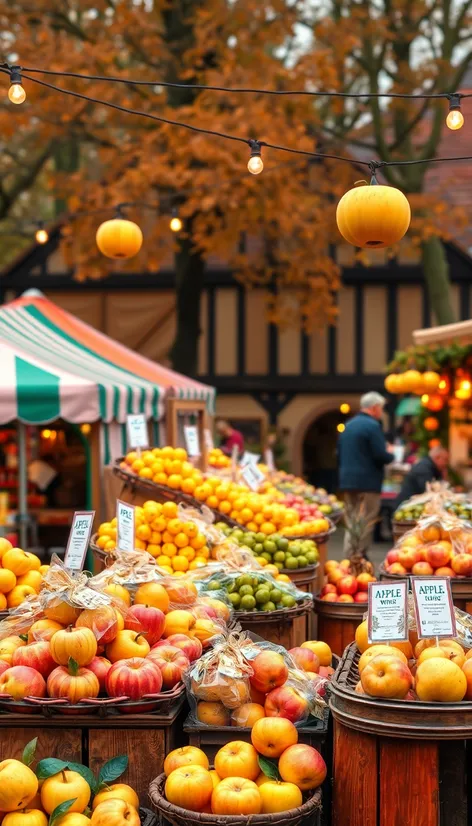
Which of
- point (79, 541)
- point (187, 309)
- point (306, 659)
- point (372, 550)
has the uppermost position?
point (187, 309)

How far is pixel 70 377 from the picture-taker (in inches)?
346

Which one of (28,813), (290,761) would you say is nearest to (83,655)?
(28,813)

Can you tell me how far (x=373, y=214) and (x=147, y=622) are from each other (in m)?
2.25

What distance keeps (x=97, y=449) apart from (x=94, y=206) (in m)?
5.94

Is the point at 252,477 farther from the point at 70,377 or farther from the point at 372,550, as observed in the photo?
the point at 372,550

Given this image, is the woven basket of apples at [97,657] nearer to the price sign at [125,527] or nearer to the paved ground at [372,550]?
the price sign at [125,527]

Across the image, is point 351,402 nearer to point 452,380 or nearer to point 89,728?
point 452,380

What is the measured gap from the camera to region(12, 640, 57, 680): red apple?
343 cm

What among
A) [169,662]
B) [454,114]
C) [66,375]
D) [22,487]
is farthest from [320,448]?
[169,662]

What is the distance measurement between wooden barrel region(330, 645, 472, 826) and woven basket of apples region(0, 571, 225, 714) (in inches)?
25.0

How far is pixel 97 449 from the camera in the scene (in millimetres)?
9203

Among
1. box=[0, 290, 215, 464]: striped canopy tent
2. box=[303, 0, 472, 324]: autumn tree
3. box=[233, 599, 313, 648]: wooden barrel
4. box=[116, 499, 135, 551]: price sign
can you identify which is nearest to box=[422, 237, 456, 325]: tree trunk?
box=[303, 0, 472, 324]: autumn tree

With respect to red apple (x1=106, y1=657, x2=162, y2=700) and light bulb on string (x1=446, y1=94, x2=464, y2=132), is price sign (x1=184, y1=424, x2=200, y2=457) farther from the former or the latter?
red apple (x1=106, y1=657, x2=162, y2=700)

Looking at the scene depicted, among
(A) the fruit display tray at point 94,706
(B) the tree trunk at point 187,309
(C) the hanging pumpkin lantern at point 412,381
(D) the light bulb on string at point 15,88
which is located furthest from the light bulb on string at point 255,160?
(B) the tree trunk at point 187,309
